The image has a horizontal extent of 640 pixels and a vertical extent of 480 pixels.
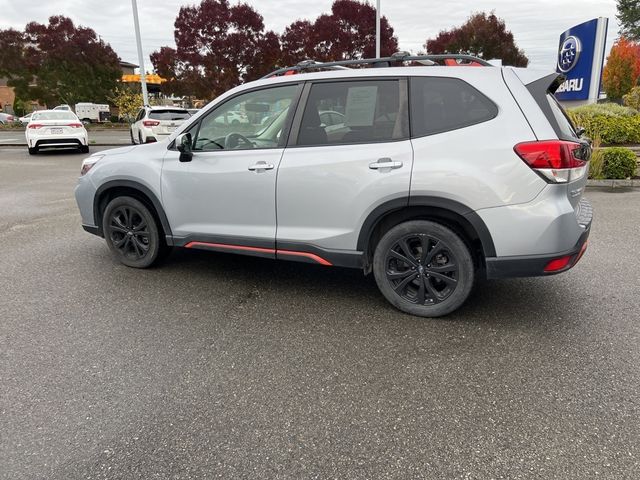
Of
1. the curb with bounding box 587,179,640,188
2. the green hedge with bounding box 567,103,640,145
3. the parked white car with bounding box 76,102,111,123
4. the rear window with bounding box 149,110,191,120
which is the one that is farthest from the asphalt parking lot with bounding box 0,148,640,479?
the parked white car with bounding box 76,102,111,123

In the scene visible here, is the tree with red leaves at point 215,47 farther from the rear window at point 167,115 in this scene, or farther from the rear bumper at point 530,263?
the rear bumper at point 530,263

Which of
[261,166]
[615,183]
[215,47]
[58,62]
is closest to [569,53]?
[615,183]

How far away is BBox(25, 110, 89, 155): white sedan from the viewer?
1605cm

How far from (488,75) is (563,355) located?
195 centimetres

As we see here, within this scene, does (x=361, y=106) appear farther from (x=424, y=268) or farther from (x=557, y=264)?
(x=557, y=264)

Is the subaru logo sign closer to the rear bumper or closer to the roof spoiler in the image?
the roof spoiler

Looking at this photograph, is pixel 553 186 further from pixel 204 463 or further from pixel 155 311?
pixel 155 311

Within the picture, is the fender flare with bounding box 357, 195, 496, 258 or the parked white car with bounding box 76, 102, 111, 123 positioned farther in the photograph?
the parked white car with bounding box 76, 102, 111, 123

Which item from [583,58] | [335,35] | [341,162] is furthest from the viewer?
[335,35]

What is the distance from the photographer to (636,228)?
6.19 metres

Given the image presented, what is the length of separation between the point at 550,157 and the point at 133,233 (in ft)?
12.4

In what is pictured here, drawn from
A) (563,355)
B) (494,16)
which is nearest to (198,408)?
(563,355)

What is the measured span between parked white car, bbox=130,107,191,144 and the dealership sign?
11.5m

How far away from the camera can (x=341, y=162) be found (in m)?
3.55
